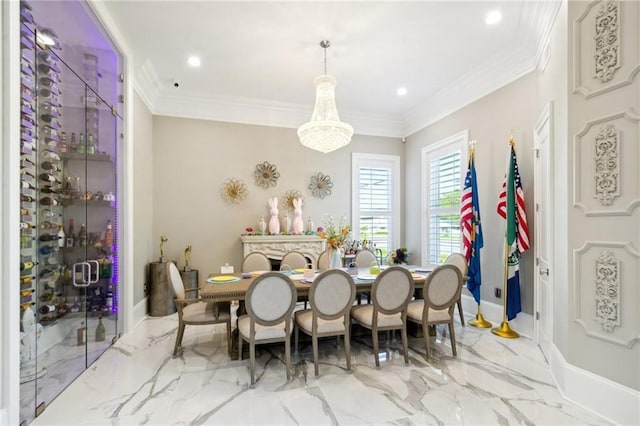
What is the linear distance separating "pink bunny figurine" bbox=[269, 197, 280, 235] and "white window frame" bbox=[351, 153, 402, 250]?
4.80 feet

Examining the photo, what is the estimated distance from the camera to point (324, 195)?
597 centimetres

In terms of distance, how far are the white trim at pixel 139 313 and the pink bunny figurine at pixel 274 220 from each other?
2.07m

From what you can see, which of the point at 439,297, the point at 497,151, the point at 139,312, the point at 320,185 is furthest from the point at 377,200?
the point at 139,312

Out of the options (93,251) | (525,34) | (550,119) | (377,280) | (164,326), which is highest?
(525,34)

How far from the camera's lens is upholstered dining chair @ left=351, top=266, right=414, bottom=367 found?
302 centimetres

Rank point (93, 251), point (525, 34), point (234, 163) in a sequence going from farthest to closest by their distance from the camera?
point (234, 163)
point (525, 34)
point (93, 251)

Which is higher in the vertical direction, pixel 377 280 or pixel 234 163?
pixel 234 163

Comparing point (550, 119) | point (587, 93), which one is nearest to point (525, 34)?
point (550, 119)

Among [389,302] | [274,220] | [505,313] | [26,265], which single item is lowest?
[505,313]

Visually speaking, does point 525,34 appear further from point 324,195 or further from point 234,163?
point 234,163

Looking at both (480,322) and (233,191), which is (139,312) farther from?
(480,322)

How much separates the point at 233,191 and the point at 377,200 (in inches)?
106

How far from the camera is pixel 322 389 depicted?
260 centimetres
